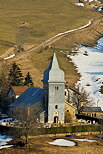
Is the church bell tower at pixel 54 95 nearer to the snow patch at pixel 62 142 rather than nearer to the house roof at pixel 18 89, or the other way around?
the snow patch at pixel 62 142

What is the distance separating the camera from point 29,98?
80312mm

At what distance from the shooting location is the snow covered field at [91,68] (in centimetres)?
10819

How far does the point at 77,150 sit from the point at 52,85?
13582 millimetres

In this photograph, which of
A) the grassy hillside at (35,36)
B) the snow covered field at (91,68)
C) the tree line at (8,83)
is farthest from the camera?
the grassy hillside at (35,36)

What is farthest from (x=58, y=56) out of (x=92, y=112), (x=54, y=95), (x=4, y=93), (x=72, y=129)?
(x=72, y=129)

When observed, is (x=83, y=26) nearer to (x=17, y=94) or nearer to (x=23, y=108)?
A: (x=17, y=94)

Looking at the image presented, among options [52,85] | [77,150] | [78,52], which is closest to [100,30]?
[78,52]

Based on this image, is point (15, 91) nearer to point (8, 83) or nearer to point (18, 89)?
point (18, 89)

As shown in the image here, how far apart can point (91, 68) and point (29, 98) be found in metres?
55.9

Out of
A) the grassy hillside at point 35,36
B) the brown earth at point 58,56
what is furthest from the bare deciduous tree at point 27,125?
the grassy hillside at point 35,36

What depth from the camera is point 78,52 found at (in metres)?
151

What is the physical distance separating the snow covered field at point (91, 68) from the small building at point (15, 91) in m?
15.5

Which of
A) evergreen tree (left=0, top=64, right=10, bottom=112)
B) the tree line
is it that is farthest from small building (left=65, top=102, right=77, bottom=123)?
the tree line

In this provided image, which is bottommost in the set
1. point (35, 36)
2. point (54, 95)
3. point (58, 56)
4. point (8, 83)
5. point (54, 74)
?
point (54, 95)
